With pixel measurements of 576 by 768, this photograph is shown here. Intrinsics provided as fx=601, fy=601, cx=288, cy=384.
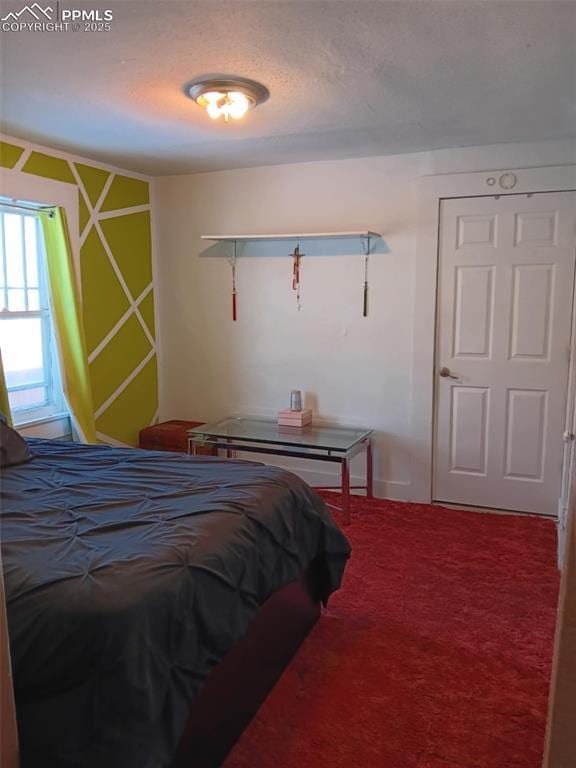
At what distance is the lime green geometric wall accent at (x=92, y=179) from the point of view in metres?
4.06

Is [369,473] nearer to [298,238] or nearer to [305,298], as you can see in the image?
[305,298]

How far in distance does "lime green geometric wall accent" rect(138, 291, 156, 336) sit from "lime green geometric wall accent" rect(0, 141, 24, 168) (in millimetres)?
1441

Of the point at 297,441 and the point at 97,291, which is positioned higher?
the point at 97,291

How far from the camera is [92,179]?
4.16 meters

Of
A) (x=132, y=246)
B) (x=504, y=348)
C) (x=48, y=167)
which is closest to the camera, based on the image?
(x=48, y=167)

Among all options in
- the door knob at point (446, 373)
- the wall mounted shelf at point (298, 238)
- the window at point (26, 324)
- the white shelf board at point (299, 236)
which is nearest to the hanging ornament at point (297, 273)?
the wall mounted shelf at point (298, 238)

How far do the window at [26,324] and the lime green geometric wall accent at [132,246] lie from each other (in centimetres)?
60

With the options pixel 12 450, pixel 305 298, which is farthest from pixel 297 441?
pixel 12 450

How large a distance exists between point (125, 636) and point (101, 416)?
120 inches

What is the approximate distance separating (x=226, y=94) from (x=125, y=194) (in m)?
2.07

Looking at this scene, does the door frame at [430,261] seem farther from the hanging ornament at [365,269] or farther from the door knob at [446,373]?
the hanging ornament at [365,269]

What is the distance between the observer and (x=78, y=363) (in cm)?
398

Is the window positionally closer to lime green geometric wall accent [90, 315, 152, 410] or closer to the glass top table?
lime green geometric wall accent [90, 315, 152, 410]

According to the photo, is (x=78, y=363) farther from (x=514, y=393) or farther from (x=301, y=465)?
(x=514, y=393)
